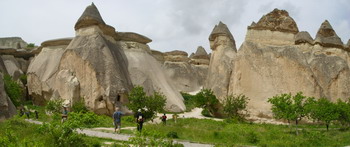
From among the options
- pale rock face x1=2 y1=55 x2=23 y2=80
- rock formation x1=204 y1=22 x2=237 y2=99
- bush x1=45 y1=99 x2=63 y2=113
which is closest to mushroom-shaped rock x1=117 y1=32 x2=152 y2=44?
rock formation x1=204 y1=22 x2=237 y2=99

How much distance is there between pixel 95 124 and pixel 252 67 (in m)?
11.4

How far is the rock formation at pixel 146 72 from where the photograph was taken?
26.2 metres

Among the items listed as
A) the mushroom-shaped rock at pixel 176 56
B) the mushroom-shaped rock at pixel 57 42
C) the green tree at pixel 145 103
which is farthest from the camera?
the mushroom-shaped rock at pixel 176 56

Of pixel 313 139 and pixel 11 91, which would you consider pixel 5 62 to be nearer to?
pixel 11 91

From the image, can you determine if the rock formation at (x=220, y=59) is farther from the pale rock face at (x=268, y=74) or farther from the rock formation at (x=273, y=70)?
the pale rock face at (x=268, y=74)

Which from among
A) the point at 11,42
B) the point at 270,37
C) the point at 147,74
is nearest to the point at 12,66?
the point at 11,42

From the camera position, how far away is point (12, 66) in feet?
112

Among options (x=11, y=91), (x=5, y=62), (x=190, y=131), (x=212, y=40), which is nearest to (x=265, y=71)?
(x=212, y=40)

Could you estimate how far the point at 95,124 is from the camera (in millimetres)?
16047

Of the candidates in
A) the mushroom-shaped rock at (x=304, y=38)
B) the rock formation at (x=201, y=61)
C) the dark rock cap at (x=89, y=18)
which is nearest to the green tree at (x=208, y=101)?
the dark rock cap at (x=89, y=18)

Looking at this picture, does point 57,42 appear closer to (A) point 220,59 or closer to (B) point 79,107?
(B) point 79,107

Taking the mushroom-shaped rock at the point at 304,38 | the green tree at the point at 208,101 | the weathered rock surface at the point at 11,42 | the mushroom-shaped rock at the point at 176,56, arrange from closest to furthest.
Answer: the green tree at the point at 208,101 < the mushroom-shaped rock at the point at 304,38 < the mushroom-shaped rock at the point at 176,56 < the weathered rock surface at the point at 11,42

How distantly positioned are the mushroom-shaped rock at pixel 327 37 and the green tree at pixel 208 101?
10.8 metres

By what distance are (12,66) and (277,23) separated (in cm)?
2485
